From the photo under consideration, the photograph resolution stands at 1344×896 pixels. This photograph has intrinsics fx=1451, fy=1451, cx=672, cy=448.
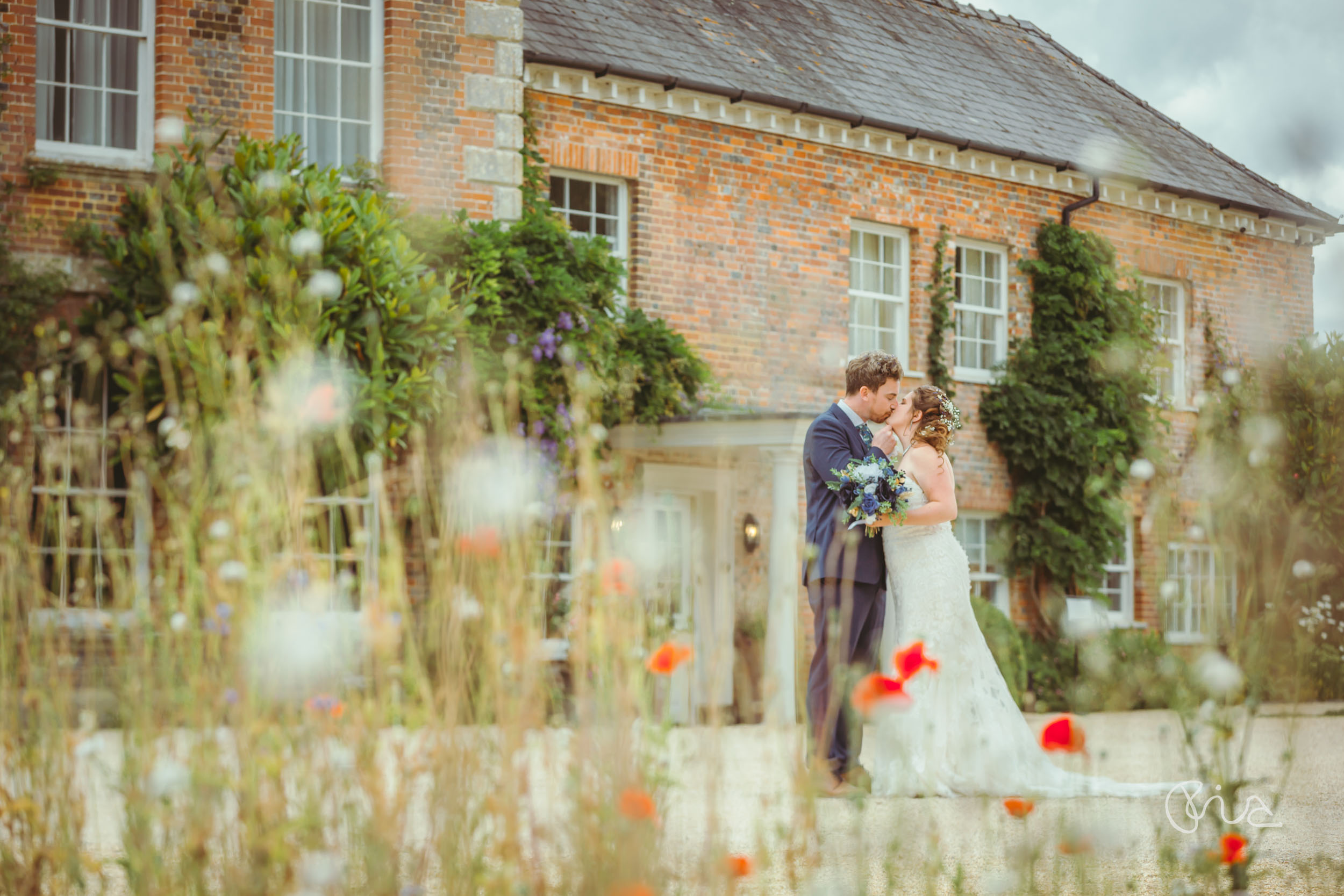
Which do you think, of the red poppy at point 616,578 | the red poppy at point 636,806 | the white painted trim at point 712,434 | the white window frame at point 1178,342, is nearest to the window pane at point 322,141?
the white painted trim at point 712,434

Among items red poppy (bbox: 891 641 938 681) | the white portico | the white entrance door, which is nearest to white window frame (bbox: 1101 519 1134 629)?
the white portico

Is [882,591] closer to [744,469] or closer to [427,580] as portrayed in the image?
[427,580]

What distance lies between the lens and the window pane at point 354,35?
35.2 feet

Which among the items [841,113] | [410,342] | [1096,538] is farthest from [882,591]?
[1096,538]

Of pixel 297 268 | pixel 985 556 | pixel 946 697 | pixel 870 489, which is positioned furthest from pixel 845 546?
pixel 985 556

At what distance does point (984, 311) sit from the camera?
1527cm

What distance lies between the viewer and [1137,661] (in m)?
13.7

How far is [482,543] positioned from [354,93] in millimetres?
8442

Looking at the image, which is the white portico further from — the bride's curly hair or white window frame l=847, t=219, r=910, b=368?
the bride's curly hair

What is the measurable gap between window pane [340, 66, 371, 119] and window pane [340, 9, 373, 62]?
9cm

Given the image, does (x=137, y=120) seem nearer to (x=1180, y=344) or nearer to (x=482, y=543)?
(x=482, y=543)

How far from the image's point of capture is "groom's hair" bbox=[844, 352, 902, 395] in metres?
6.23

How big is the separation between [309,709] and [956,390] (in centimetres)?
1253

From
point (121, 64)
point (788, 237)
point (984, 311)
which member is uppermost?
point (121, 64)
